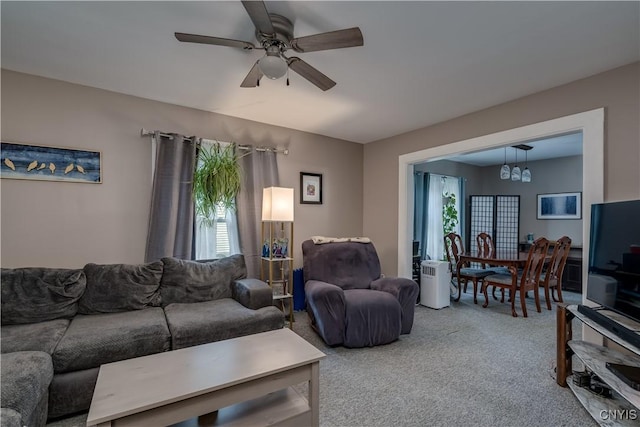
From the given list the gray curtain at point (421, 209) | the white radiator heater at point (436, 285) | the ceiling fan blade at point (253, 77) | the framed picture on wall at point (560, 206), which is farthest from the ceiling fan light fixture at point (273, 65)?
the framed picture on wall at point (560, 206)

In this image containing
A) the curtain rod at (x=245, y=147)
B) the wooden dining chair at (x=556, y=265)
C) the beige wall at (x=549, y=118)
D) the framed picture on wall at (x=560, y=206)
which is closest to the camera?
the beige wall at (x=549, y=118)

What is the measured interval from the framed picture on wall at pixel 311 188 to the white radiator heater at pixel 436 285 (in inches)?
73.6

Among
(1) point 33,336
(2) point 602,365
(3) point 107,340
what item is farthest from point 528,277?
(1) point 33,336

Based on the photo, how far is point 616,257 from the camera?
2010 millimetres

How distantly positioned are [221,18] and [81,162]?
6.48ft

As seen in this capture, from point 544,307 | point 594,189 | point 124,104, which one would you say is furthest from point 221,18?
point 544,307

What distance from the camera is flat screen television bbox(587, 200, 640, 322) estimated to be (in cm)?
186

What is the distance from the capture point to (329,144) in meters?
4.42

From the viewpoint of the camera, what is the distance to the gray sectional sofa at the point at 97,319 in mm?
1654

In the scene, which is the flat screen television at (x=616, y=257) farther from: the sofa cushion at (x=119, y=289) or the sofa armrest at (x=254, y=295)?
the sofa cushion at (x=119, y=289)

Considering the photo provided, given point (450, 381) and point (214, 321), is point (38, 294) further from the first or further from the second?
point (450, 381)

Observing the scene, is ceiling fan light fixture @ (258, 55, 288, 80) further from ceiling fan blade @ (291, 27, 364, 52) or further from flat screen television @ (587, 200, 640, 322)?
flat screen television @ (587, 200, 640, 322)

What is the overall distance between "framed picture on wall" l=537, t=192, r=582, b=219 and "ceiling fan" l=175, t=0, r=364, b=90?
19.7 feet

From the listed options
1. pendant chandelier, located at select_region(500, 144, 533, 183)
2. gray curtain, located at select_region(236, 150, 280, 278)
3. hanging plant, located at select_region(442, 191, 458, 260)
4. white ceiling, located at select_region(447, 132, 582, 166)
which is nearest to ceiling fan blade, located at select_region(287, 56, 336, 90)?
gray curtain, located at select_region(236, 150, 280, 278)
